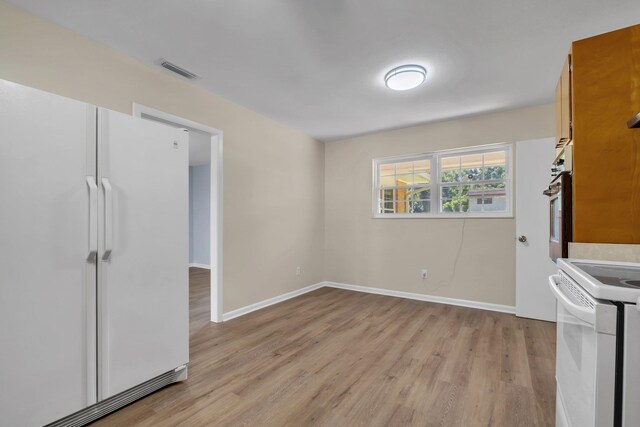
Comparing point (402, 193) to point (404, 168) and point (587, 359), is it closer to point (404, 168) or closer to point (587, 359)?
point (404, 168)

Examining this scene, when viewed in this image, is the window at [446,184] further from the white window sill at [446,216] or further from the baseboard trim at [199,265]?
the baseboard trim at [199,265]

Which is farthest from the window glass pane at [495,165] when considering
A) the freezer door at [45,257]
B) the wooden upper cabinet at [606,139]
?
the freezer door at [45,257]

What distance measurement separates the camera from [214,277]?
3.29 meters

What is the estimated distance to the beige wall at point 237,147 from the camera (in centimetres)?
200

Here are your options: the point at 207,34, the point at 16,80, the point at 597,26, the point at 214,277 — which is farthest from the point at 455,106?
the point at 16,80

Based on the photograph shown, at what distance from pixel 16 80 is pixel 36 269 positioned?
1347 mm

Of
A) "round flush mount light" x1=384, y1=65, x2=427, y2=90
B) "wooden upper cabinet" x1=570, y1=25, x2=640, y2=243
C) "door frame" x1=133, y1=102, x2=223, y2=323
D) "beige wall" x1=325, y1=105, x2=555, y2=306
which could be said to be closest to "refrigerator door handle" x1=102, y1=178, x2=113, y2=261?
"door frame" x1=133, y1=102, x2=223, y2=323

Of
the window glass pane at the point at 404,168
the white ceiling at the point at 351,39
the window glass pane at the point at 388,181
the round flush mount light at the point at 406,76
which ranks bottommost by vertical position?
the window glass pane at the point at 388,181

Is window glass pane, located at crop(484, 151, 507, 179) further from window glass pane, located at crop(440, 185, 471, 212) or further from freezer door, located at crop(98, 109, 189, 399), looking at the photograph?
freezer door, located at crop(98, 109, 189, 399)

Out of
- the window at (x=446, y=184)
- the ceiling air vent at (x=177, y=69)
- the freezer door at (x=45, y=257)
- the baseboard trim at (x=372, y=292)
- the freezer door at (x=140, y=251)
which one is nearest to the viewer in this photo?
the freezer door at (x=45, y=257)

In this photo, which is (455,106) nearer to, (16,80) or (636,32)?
(636,32)

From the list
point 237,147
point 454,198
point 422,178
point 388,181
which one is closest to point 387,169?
point 388,181

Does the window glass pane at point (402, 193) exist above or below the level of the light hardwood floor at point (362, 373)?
above

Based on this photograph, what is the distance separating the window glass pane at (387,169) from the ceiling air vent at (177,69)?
300 centimetres
